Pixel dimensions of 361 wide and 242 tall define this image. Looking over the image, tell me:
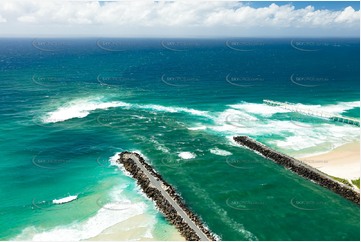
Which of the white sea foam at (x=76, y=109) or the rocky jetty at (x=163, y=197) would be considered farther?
the white sea foam at (x=76, y=109)

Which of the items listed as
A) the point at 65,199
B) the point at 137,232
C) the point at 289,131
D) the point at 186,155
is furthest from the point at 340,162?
the point at 65,199

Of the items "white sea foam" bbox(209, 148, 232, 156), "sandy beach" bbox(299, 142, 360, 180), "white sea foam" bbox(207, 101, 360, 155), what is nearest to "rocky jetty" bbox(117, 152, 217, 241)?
"white sea foam" bbox(209, 148, 232, 156)

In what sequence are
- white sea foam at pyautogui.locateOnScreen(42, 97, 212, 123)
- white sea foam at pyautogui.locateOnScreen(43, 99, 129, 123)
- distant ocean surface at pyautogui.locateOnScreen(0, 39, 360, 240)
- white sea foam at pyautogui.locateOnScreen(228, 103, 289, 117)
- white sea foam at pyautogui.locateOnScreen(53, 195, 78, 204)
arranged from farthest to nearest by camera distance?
white sea foam at pyautogui.locateOnScreen(228, 103, 289, 117) → white sea foam at pyautogui.locateOnScreen(42, 97, 212, 123) → white sea foam at pyautogui.locateOnScreen(43, 99, 129, 123) → white sea foam at pyautogui.locateOnScreen(53, 195, 78, 204) → distant ocean surface at pyautogui.locateOnScreen(0, 39, 360, 240)

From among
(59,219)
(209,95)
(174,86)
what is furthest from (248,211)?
(174,86)

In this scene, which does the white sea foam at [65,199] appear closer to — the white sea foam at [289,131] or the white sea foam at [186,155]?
the white sea foam at [186,155]

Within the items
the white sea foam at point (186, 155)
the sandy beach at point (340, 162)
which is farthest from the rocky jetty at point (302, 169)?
the white sea foam at point (186, 155)

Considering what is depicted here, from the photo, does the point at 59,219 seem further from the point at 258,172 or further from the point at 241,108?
the point at 241,108

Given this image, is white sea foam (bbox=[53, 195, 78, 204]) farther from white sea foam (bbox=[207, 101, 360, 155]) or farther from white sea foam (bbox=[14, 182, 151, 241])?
white sea foam (bbox=[207, 101, 360, 155])

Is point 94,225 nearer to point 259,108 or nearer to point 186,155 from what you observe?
point 186,155
